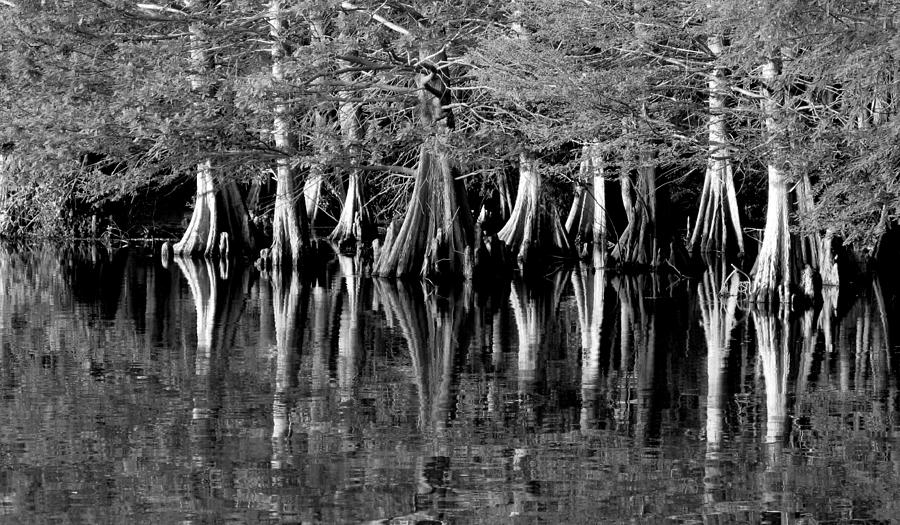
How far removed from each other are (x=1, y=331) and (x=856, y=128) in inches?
330

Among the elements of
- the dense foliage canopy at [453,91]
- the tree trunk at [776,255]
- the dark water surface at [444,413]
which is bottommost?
the dark water surface at [444,413]

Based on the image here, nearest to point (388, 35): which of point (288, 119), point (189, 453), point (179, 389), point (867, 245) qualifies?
point (288, 119)

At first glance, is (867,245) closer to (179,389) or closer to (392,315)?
(392,315)

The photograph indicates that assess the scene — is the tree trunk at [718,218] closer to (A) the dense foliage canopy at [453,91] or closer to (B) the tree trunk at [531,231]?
(B) the tree trunk at [531,231]

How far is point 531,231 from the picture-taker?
23.0 m

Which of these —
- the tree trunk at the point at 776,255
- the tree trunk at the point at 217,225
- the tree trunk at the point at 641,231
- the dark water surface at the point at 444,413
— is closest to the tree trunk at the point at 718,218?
the tree trunk at the point at 641,231

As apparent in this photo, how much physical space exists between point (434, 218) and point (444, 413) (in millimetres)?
10287

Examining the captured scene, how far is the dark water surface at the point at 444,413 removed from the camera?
6758 mm

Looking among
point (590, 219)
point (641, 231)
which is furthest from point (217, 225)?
point (641, 231)

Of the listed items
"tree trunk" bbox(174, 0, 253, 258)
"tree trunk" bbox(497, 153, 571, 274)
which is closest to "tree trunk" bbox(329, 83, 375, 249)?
"tree trunk" bbox(174, 0, 253, 258)

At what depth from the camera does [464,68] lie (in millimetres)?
21359

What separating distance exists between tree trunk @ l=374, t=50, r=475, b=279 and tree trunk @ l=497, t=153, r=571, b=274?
3.19 meters

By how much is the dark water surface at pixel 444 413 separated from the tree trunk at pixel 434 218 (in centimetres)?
300

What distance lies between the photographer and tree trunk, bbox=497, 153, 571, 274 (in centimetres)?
2275
